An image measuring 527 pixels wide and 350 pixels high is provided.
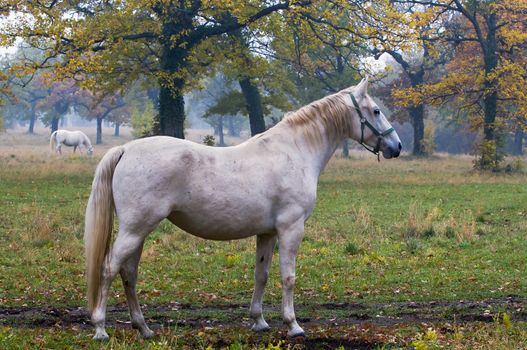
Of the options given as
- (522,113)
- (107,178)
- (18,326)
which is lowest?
(18,326)

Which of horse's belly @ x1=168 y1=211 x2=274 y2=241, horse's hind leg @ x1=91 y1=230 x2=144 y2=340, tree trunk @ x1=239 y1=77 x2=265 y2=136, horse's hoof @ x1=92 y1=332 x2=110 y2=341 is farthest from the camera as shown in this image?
tree trunk @ x1=239 y1=77 x2=265 y2=136

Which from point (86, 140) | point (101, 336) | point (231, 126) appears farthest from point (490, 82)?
point (231, 126)

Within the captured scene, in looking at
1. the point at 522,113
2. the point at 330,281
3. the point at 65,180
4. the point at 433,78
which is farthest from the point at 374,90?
the point at 330,281

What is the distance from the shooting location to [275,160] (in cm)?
742

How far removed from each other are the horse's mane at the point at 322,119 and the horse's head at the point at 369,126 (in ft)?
0.34

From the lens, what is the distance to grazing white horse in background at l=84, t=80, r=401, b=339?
6.82 metres

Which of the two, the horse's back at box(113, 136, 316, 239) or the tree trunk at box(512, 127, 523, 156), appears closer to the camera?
the horse's back at box(113, 136, 316, 239)

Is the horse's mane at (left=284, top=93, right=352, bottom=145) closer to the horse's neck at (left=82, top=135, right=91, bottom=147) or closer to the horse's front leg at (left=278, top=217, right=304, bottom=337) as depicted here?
the horse's front leg at (left=278, top=217, right=304, bottom=337)

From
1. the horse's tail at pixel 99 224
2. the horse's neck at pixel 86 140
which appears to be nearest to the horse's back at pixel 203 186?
the horse's tail at pixel 99 224

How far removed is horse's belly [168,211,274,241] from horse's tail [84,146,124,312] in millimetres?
654

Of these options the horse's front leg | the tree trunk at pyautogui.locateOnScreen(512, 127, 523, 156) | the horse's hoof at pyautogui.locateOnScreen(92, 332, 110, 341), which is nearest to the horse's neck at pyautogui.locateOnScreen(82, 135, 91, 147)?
the tree trunk at pyautogui.locateOnScreen(512, 127, 523, 156)

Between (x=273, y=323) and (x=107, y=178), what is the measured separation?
2.45m

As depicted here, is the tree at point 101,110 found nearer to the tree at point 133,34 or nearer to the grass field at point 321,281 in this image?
the tree at point 133,34

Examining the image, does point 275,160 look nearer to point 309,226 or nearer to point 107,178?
point 107,178
